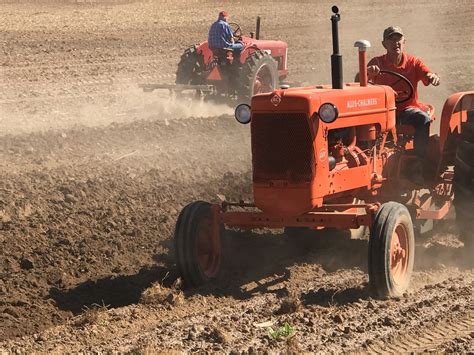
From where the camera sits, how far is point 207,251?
7945mm

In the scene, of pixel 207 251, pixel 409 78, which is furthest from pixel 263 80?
pixel 207 251

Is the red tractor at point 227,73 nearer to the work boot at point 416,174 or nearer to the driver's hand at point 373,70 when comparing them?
the driver's hand at point 373,70

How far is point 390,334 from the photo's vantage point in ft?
20.1

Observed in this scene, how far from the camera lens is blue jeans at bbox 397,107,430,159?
27.5 feet

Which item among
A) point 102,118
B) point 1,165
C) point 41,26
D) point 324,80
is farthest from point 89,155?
point 41,26

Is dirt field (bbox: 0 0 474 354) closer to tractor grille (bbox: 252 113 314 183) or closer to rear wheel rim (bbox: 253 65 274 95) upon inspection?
rear wheel rim (bbox: 253 65 274 95)

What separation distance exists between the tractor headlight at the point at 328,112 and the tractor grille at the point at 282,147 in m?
0.13

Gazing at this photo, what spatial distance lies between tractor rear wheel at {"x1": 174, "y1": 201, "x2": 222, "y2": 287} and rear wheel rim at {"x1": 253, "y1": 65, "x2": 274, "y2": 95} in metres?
9.65

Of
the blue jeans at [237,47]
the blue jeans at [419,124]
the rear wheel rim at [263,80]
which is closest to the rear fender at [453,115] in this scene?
the blue jeans at [419,124]

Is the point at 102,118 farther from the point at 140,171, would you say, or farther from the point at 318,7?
the point at 318,7

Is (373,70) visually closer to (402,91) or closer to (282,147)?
(402,91)

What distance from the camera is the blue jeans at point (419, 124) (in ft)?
27.5

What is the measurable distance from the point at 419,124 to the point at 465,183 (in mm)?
655

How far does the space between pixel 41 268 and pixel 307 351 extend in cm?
308
